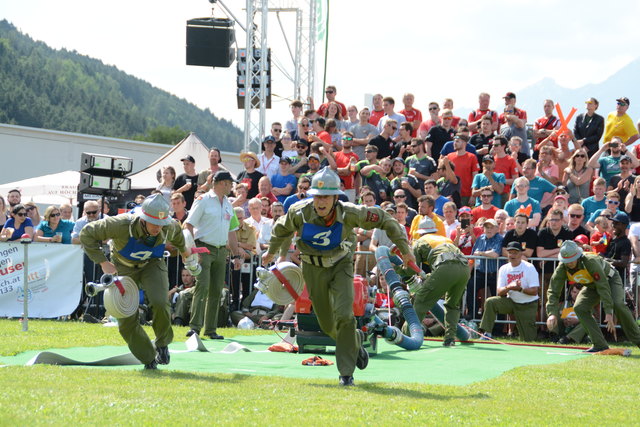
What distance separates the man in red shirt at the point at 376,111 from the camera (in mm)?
21453

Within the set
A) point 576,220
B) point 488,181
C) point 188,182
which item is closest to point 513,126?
point 488,181

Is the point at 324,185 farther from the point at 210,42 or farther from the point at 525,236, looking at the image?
the point at 210,42

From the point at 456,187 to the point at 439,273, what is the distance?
4743mm

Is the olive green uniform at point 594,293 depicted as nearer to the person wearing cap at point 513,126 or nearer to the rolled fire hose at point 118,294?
the person wearing cap at point 513,126

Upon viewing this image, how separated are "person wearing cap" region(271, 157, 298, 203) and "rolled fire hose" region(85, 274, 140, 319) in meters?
10.3

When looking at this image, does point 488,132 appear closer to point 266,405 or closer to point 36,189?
point 266,405

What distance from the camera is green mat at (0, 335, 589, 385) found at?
10133mm

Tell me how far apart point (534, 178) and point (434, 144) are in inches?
114

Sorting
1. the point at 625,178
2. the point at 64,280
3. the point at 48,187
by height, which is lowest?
the point at 64,280

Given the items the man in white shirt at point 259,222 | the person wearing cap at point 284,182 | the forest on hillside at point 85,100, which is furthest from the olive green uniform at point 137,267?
the forest on hillside at point 85,100

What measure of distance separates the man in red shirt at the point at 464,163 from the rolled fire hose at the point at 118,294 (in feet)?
34.2

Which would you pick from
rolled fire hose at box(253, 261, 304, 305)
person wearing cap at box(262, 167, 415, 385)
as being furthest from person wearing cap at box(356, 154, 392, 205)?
person wearing cap at box(262, 167, 415, 385)

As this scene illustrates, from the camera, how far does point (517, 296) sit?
15539 millimetres

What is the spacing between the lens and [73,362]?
10.0 metres
